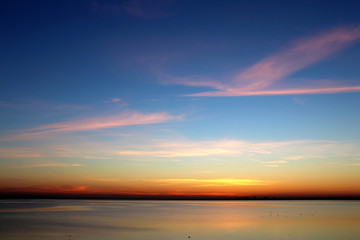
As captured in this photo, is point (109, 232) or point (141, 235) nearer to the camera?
point (141, 235)

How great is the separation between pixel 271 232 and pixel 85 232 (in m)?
20.4

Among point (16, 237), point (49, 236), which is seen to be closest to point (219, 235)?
point (49, 236)

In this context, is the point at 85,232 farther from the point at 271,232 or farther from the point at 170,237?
the point at 271,232

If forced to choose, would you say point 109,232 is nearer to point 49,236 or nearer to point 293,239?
point 49,236

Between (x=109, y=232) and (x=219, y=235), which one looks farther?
(x=109, y=232)

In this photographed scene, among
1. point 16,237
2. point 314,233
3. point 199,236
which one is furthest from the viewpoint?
point 314,233

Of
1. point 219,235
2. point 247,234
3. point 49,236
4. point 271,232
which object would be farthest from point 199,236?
point 49,236

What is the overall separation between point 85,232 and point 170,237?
9947mm

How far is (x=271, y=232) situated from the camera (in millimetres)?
39875

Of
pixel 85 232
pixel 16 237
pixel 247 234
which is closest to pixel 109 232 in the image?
pixel 85 232

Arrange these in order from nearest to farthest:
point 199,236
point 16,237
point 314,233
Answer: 1. point 16,237
2. point 199,236
3. point 314,233

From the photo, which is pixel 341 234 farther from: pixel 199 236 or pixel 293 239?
pixel 199 236

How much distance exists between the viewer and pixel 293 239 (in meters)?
34.2

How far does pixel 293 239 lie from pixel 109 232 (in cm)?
1937
